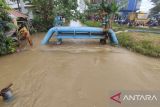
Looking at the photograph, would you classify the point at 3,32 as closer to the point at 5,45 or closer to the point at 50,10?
the point at 5,45

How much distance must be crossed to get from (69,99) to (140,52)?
5.94 metres

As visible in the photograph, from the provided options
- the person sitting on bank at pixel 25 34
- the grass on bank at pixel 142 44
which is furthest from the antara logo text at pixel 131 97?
the person sitting on bank at pixel 25 34

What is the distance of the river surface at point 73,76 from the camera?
488 cm

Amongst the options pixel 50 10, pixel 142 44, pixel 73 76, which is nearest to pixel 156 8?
pixel 50 10

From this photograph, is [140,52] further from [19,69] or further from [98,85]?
[19,69]

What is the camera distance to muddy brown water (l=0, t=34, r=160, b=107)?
488cm

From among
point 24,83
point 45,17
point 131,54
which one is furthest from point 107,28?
point 45,17

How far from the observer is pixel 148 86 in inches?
224

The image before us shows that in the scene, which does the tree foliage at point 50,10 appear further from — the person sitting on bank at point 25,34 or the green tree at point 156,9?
the green tree at point 156,9

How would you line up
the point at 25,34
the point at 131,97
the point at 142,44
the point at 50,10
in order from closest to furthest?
the point at 131,97
the point at 142,44
the point at 25,34
the point at 50,10

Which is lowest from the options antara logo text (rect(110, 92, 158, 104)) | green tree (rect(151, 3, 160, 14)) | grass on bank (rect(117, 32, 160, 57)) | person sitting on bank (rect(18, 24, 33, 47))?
antara logo text (rect(110, 92, 158, 104))

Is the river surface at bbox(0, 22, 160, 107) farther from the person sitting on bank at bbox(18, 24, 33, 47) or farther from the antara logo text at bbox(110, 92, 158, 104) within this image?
the person sitting on bank at bbox(18, 24, 33, 47)

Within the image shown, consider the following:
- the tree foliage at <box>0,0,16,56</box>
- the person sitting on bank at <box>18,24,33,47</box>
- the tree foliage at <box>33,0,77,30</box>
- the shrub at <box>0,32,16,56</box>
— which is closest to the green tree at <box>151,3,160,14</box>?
the tree foliage at <box>33,0,77,30</box>

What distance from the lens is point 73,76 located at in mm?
6406
